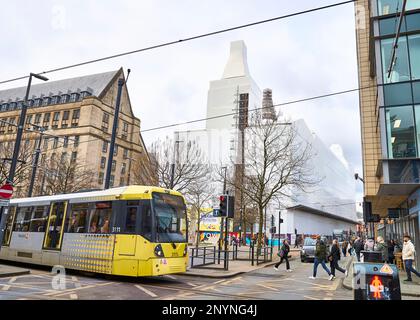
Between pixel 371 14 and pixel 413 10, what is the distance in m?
2.02

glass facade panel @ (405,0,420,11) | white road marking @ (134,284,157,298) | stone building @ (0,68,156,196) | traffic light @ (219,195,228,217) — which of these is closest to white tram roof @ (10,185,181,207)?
white road marking @ (134,284,157,298)

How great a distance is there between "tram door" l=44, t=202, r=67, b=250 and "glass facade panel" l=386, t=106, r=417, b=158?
14.7 meters

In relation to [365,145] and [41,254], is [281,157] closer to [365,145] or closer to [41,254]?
[365,145]

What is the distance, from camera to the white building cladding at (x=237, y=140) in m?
A: 64.2

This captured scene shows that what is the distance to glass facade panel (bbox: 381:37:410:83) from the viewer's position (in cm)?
1602

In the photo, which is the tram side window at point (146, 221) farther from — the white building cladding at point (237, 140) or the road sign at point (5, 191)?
the white building cladding at point (237, 140)

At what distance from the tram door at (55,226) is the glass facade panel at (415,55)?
17126mm

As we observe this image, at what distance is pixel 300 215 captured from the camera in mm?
59125

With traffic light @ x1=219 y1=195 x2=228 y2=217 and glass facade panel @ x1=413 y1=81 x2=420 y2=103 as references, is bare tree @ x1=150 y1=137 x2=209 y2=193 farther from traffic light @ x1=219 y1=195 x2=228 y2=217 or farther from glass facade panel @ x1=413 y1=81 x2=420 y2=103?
glass facade panel @ x1=413 y1=81 x2=420 y2=103

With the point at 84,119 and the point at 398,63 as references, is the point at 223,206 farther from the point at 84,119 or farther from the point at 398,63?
the point at 84,119

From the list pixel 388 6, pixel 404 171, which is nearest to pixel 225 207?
pixel 404 171

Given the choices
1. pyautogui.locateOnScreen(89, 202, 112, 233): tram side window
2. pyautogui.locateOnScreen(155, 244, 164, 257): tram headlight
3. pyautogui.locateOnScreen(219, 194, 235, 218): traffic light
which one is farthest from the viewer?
pyautogui.locateOnScreen(219, 194, 235, 218): traffic light

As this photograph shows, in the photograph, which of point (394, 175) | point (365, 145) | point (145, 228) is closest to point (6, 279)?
point (145, 228)

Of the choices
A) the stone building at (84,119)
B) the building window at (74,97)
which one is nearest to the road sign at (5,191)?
the stone building at (84,119)
